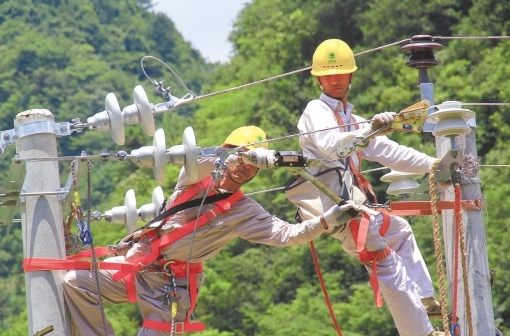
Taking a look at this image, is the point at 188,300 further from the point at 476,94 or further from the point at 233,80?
the point at 233,80

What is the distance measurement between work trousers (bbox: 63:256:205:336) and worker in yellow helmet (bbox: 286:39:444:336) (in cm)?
99

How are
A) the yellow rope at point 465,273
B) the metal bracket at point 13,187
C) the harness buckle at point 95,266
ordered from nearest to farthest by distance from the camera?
the metal bracket at point 13,187
the yellow rope at point 465,273
the harness buckle at point 95,266

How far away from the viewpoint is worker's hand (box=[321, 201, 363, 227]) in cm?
775

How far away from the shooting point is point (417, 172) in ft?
27.7

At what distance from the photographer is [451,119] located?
7.72 meters

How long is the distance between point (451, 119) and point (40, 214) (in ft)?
8.24

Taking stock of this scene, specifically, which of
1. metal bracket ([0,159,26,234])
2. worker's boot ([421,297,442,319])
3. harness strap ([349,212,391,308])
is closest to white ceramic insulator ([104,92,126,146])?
metal bracket ([0,159,26,234])

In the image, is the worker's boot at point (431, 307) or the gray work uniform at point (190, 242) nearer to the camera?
the gray work uniform at point (190, 242)

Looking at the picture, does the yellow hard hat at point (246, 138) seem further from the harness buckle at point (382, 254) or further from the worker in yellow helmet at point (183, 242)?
the harness buckle at point (382, 254)

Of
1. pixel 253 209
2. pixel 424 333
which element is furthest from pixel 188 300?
pixel 424 333

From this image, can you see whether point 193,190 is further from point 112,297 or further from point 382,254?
point 382,254

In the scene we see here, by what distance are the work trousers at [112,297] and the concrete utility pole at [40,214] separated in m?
0.17

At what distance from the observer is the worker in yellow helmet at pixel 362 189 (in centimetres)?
804

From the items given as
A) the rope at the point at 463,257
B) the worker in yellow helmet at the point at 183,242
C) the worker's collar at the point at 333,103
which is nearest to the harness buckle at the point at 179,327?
the worker in yellow helmet at the point at 183,242
